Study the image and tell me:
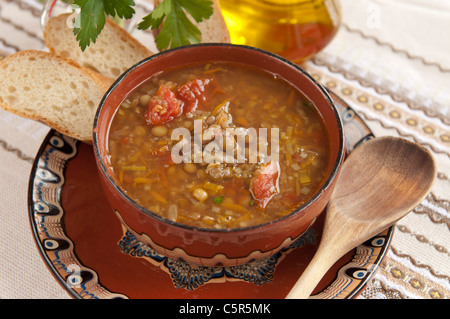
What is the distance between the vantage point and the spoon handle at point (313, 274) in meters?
2.08

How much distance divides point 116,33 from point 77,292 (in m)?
1.54

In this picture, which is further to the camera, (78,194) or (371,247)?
(78,194)

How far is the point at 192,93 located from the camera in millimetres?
2479

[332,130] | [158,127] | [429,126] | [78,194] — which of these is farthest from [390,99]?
[78,194]

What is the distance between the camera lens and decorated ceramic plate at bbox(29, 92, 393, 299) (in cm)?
217

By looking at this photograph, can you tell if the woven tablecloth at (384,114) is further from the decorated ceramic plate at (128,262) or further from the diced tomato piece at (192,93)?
the diced tomato piece at (192,93)

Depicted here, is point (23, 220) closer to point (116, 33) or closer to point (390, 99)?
point (116, 33)

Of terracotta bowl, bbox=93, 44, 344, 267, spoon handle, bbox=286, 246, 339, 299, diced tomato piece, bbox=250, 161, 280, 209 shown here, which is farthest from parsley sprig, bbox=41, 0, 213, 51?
spoon handle, bbox=286, 246, 339, 299

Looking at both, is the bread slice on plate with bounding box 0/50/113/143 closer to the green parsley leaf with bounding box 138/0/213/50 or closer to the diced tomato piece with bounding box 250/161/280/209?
the green parsley leaf with bounding box 138/0/213/50

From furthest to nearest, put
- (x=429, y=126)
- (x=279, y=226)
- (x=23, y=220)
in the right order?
(x=429, y=126) < (x=23, y=220) < (x=279, y=226)

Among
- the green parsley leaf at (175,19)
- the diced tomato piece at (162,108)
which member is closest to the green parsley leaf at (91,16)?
the green parsley leaf at (175,19)

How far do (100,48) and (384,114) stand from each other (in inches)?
71.1

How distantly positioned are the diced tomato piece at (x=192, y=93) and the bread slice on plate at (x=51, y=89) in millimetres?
472

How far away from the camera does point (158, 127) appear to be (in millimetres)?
2354
